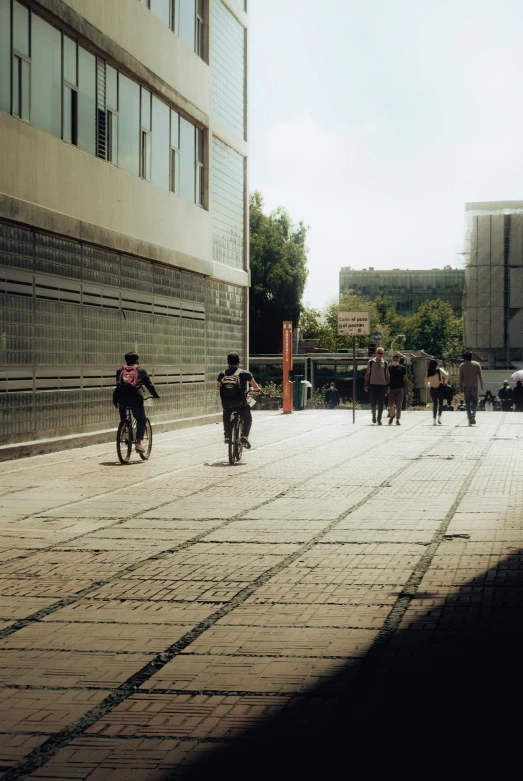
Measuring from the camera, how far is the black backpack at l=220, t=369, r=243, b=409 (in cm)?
1716

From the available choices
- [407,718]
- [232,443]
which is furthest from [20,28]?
[407,718]

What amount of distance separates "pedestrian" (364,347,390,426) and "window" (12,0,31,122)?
12.0 metres

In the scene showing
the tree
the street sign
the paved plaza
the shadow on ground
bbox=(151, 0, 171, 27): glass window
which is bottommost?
the paved plaza

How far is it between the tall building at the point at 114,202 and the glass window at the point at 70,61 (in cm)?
4

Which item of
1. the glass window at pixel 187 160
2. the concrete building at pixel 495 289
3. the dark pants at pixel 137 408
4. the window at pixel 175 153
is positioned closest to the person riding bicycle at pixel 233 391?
the dark pants at pixel 137 408

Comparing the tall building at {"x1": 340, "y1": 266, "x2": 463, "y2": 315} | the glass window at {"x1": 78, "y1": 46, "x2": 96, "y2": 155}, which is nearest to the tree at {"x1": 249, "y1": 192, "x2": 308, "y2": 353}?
the glass window at {"x1": 78, "y1": 46, "x2": 96, "y2": 155}

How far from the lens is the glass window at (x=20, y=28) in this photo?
18.5 meters

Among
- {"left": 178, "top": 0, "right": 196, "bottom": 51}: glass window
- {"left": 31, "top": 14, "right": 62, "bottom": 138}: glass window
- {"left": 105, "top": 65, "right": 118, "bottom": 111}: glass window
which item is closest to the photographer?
{"left": 31, "top": 14, "right": 62, "bottom": 138}: glass window

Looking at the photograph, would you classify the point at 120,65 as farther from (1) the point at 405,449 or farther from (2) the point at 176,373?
(1) the point at 405,449

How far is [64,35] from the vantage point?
20.6 meters

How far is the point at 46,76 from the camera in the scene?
19.8 meters

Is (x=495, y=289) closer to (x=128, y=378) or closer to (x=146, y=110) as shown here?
(x=146, y=110)

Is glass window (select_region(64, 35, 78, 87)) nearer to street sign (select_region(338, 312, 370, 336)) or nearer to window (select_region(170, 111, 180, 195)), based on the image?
window (select_region(170, 111, 180, 195))

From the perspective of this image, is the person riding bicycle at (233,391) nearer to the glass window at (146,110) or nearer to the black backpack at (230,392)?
the black backpack at (230,392)
